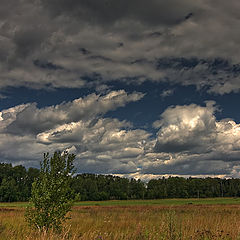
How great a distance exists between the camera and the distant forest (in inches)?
4971

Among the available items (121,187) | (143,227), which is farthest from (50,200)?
(121,187)

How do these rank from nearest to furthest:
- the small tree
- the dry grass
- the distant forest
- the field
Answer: the dry grass → the field → the small tree → the distant forest

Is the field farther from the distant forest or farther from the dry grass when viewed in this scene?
the distant forest

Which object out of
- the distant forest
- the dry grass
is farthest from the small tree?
the distant forest

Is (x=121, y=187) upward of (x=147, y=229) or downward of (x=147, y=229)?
downward

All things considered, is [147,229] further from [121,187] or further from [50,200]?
[121,187]

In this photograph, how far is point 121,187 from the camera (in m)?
163

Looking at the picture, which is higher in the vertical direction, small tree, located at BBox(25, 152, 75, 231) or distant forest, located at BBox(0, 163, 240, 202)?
small tree, located at BBox(25, 152, 75, 231)

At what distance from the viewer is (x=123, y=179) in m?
176

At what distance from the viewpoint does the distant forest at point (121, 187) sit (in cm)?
12628

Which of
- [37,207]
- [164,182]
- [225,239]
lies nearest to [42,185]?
[37,207]

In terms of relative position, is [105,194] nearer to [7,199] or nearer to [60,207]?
[7,199]

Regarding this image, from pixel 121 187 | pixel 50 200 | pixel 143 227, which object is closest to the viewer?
pixel 143 227

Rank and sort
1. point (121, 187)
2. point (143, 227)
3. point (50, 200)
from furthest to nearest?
1. point (121, 187)
2. point (50, 200)
3. point (143, 227)
